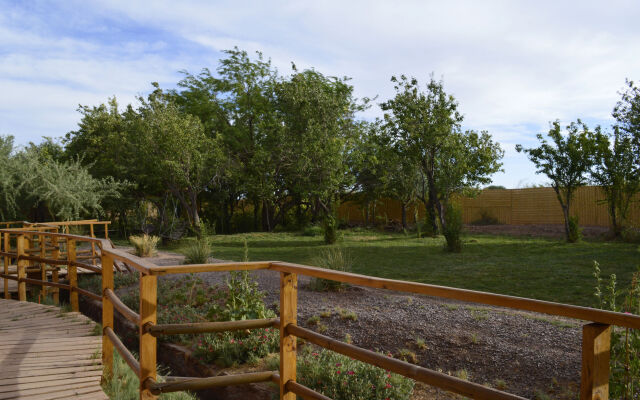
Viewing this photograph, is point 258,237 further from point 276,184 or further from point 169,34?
point 169,34

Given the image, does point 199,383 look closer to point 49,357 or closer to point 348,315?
point 49,357

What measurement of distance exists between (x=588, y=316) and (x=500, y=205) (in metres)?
23.8

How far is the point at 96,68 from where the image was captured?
29.6 feet

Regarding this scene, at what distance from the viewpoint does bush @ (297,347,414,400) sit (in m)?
3.77

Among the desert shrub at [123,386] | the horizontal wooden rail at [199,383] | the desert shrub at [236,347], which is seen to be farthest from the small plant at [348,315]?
the horizontal wooden rail at [199,383]

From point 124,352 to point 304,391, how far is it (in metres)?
1.40

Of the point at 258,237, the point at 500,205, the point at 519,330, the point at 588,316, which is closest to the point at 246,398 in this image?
the point at 519,330

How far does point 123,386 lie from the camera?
12.1 feet

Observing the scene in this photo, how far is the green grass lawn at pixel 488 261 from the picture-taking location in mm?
8672

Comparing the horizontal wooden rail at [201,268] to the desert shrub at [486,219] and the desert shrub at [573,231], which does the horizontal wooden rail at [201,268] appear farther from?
the desert shrub at [486,219]

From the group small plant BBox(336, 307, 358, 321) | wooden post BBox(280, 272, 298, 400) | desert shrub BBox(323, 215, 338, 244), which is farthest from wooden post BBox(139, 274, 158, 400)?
desert shrub BBox(323, 215, 338, 244)

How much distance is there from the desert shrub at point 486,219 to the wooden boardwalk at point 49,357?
21.4m

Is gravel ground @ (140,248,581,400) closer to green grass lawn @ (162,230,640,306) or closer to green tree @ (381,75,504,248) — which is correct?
green grass lawn @ (162,230,640,306)

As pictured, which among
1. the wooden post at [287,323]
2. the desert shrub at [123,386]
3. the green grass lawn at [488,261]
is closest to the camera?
the wooden post at [287,323]
